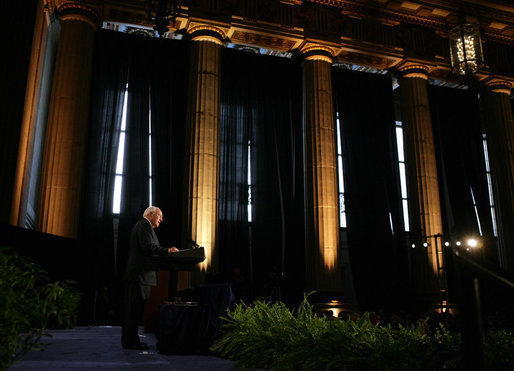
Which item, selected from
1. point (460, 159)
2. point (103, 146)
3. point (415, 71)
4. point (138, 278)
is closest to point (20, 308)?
point (138, 278)

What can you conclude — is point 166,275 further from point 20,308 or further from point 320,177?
point 20,308

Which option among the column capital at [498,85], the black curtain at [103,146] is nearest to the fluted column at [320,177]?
the black curtain at [103,146]

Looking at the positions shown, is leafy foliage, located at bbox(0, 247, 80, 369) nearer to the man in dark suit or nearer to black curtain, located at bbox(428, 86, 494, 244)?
the man in dark suit

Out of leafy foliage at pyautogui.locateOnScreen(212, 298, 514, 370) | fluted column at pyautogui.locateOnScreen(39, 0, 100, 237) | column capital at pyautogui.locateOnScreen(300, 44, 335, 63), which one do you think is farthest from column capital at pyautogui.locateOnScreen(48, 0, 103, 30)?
leafy foliage at pyautogui.locateOnScreen(212, 298, 514, 370)

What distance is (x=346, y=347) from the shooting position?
2449mm

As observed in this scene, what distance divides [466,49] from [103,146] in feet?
29.9

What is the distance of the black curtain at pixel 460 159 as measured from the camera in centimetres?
1495

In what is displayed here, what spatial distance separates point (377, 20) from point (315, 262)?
321 inches

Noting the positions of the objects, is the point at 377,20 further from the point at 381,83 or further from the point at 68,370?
the point at 68,370

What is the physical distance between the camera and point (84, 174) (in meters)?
11.2

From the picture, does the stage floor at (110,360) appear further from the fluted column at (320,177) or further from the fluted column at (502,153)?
the fluted column at (502,153)

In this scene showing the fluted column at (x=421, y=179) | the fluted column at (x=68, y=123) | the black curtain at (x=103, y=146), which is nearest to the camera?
the fluted column at (x=68, y=123)

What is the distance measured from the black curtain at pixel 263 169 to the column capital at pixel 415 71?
3498 millimetres

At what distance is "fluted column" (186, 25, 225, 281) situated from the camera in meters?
10.6
